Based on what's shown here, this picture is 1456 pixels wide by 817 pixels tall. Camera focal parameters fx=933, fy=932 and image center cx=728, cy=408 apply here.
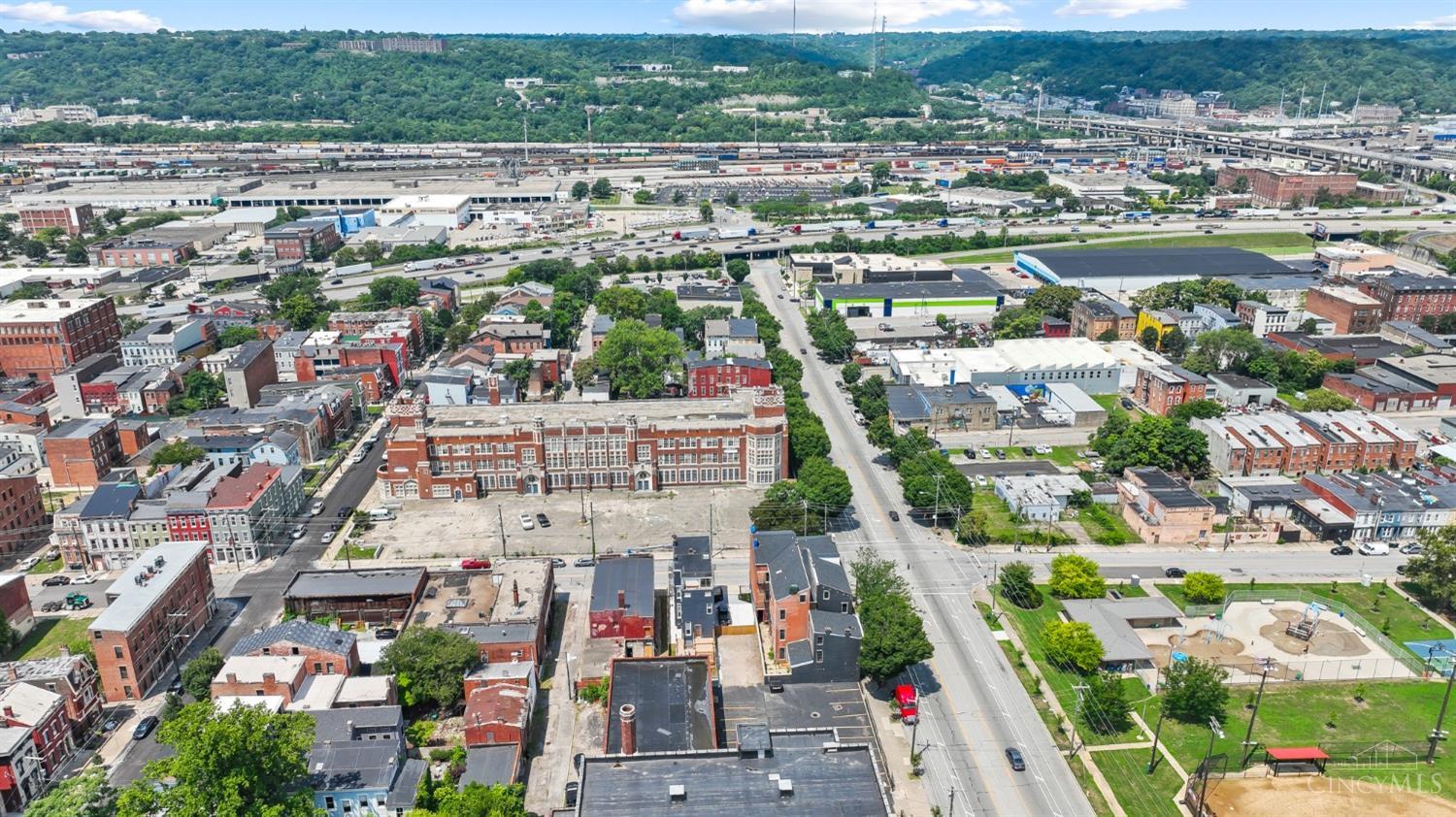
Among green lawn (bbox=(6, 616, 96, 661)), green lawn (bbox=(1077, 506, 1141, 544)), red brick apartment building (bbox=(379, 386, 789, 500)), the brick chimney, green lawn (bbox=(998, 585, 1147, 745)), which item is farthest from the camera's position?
red brick apartment building (bbox=(379, 386, 789, 500))

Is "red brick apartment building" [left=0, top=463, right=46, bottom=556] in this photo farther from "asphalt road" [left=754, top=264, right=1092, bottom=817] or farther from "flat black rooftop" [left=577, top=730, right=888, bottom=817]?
"asphalt road" [left=754, top=264, right=1092, bottom=817]

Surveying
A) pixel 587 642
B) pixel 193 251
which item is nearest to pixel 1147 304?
pixel 587 642

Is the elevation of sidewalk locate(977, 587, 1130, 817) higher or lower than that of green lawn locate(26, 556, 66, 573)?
higher

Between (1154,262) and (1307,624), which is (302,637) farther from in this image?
(1154,262)

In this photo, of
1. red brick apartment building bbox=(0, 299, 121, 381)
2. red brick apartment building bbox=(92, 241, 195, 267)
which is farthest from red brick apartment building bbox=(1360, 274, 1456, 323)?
red brick apartment building bbox=(92, 241, 195, 267)

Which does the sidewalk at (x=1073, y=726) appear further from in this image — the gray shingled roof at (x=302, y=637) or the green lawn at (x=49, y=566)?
the green lawn at (x=49, y=566)

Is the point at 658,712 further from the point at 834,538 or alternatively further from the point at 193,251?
the point at 193,251
